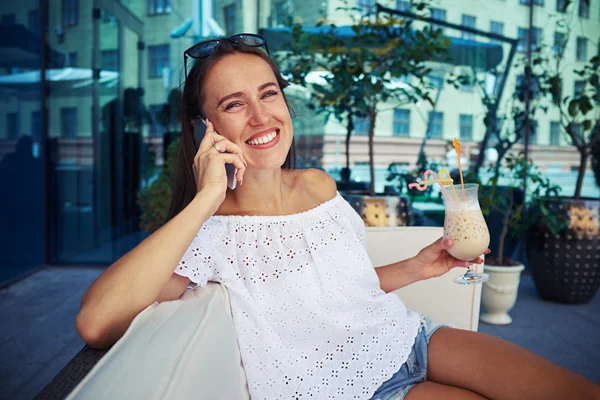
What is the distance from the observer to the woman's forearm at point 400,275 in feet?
5.21

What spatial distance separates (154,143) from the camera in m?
5.18

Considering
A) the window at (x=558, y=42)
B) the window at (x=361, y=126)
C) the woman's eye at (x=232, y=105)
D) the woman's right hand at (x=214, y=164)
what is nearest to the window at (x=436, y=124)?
the window at (x=361, y=126)

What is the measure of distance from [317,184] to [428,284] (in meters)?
0.57

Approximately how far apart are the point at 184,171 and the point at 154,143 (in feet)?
12.3

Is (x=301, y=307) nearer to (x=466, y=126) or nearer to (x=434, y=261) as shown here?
(x=434, y=261)

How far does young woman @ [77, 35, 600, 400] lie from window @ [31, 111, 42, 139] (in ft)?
12.4

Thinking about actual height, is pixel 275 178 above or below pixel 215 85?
below

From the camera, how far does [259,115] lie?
149 centimetres

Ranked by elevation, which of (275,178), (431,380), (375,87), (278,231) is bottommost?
(431,380)

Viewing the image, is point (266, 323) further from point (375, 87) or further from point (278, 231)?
point (375, 87)

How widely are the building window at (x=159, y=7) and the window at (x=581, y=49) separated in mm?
3981

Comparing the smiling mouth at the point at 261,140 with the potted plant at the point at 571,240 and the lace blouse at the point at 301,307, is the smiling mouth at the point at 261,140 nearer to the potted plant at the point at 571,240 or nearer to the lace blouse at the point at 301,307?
the lace blouse at the point at 301,307

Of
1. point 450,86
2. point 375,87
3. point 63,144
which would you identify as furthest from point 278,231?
point 63,144

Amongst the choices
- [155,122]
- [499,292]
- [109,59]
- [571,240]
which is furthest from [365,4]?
[499,292]
